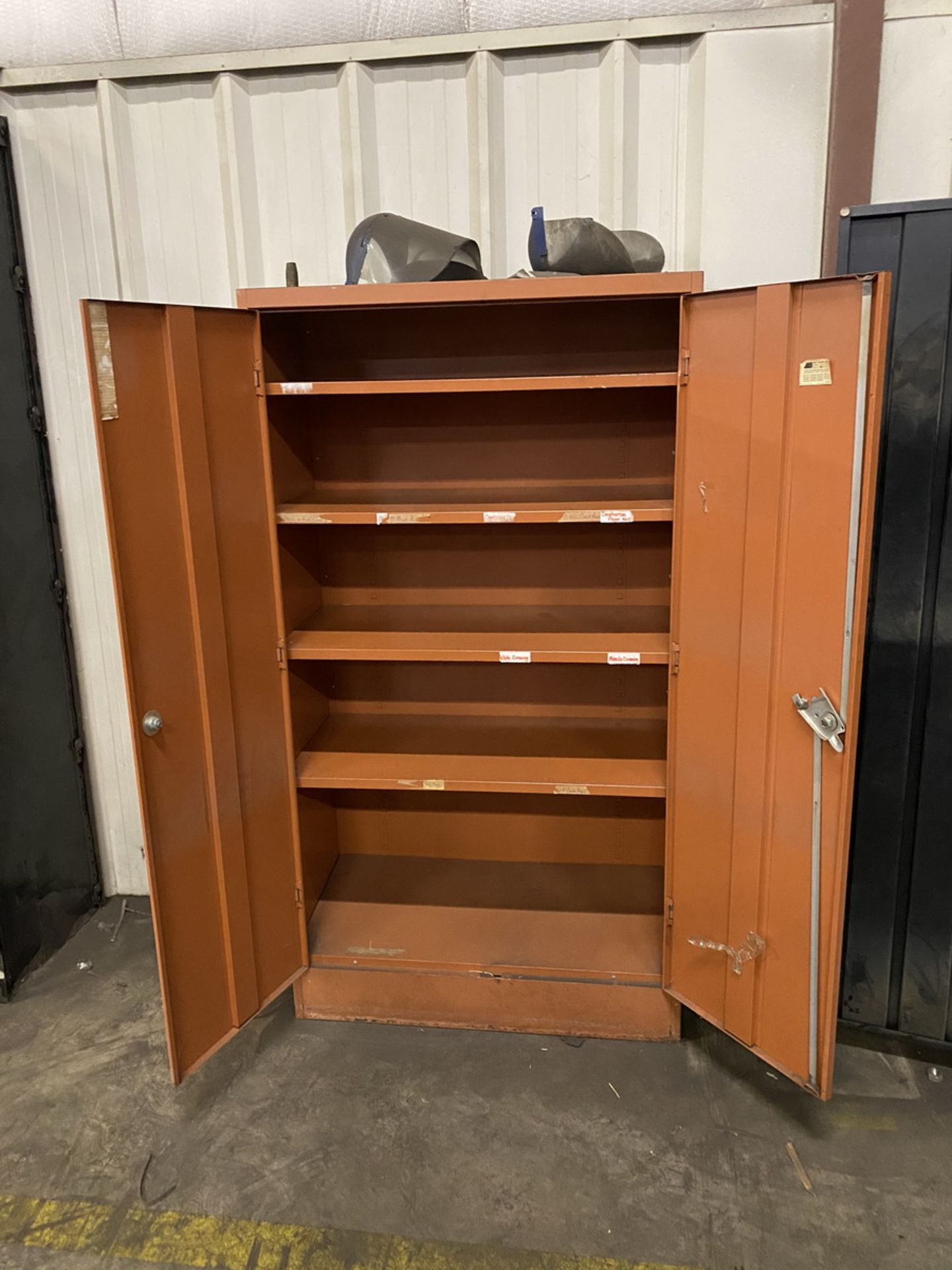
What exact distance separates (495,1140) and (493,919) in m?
0.70

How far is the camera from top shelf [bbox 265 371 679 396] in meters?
2.17

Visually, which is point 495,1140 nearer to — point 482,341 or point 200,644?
point 200,644

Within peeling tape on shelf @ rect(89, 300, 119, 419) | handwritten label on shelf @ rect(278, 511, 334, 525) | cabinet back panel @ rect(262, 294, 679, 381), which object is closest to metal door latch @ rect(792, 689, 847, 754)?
cabinet back panel @ rect(262, 294, 679, 381)

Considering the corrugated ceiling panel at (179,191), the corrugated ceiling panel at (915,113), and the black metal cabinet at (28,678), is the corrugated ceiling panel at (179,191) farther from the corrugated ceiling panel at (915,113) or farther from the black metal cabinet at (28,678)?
the corrugated ceiling panel at (915,113)

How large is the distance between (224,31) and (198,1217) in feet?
11.1

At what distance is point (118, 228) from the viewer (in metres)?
2.83

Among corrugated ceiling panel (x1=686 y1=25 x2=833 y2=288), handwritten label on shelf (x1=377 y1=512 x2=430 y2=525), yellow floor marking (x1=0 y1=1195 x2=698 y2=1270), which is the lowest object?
yellow floor marking (x1=0 y1=1195 x2=698 y2=1270)

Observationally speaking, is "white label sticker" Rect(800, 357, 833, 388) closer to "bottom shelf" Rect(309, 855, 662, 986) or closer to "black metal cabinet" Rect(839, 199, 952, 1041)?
"black metal cabinet" Rect(839, 199, 952, 1041)

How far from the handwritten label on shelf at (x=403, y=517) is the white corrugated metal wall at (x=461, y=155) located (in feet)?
3.16

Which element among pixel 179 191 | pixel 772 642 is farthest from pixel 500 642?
pixel 179 191

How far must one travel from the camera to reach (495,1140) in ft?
7.47

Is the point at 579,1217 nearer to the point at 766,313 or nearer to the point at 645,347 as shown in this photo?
the point at 766,313

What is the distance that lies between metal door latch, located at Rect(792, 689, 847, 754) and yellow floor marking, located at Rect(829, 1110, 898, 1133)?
1.13m

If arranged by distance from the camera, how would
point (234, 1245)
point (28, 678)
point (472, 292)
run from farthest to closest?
point (28, 678)
point (472, 292)
point (234, 1245)
